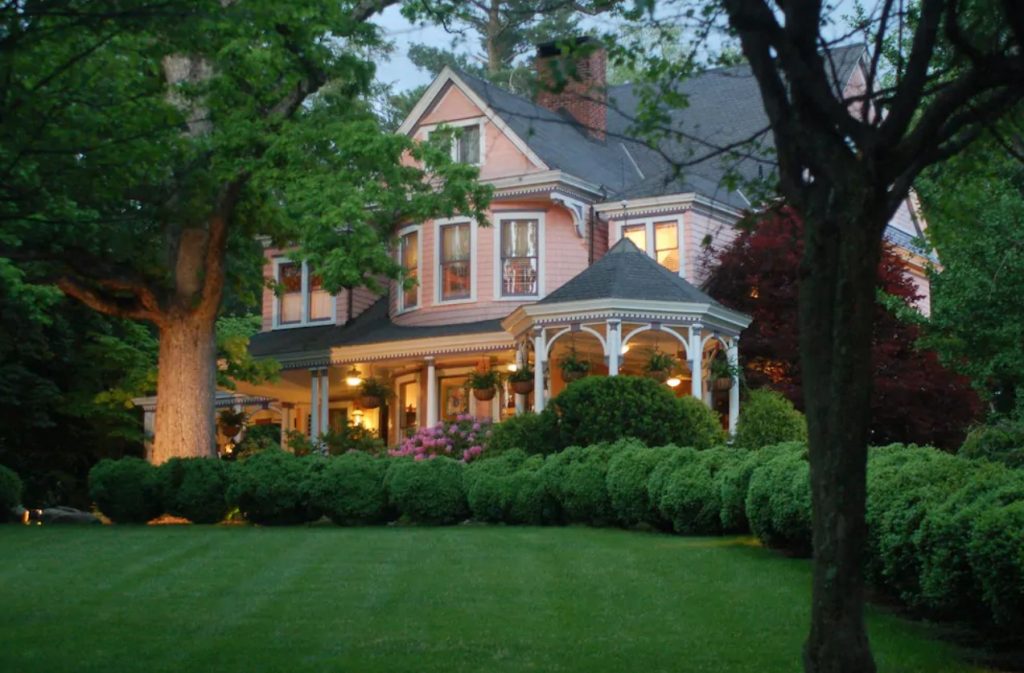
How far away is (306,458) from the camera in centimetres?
1878

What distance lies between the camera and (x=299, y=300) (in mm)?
31922

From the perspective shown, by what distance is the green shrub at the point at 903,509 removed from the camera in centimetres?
849

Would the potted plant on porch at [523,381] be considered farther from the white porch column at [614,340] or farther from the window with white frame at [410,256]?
the window with white frame at [410,256]

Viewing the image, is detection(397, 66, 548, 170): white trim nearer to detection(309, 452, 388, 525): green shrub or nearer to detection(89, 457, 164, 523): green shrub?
detection(89, 457, 164, 523): green shrub

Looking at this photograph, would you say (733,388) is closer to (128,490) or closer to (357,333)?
(357,333)

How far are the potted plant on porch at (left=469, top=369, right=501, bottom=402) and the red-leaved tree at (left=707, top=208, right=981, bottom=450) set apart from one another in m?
4.74

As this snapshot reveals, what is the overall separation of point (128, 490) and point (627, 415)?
720 centimetres

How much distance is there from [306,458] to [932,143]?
14.1 metres

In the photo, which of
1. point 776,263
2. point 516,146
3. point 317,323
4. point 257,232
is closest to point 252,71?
point 257,232

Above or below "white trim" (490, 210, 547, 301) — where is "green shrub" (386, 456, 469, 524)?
below

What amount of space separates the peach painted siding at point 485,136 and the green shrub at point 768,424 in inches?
332

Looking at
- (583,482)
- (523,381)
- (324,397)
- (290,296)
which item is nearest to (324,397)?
(324,397)

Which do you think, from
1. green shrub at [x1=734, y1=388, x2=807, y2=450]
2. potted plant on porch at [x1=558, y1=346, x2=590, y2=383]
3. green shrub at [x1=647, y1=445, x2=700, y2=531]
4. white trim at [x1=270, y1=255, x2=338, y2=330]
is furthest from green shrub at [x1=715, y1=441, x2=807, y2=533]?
white trim at [x1=270, y1=255, x2=338, y2=330]

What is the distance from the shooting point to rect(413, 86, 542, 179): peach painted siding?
27297mm
